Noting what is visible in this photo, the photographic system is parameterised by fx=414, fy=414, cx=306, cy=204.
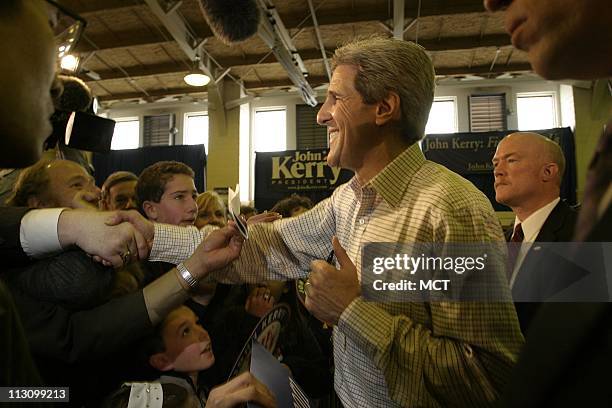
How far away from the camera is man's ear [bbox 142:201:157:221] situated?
1652 mm

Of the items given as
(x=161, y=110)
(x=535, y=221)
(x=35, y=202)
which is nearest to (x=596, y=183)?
(x=35, y=202)

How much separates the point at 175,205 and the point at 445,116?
6.06m

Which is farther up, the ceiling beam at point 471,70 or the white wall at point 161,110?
the ceiling beam at point 471,70

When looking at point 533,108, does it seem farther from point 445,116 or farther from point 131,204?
point 131,204

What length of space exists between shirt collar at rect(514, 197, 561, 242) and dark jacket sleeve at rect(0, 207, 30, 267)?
59.8 inches

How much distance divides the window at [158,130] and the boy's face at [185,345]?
7151 mm

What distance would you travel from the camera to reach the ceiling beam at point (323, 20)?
4609 mm

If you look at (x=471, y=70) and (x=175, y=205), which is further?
(x=471, y=70)

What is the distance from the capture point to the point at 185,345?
1.03m

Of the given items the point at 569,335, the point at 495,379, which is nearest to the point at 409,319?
the point at 495,379

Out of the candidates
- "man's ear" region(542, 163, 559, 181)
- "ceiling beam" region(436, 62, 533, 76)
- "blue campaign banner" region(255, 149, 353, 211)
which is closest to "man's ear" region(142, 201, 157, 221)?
"man's ear" region(542, 163, 559, 181)

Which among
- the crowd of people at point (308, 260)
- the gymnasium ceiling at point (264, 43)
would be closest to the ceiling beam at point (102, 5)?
the gymnasium ceiling at point (264, 43)

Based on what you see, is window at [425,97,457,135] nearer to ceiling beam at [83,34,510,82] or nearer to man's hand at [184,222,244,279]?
ceiling beam at [83,34,510,82]

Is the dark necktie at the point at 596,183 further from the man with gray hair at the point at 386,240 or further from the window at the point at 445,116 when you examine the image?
the window at the point at 445,116
